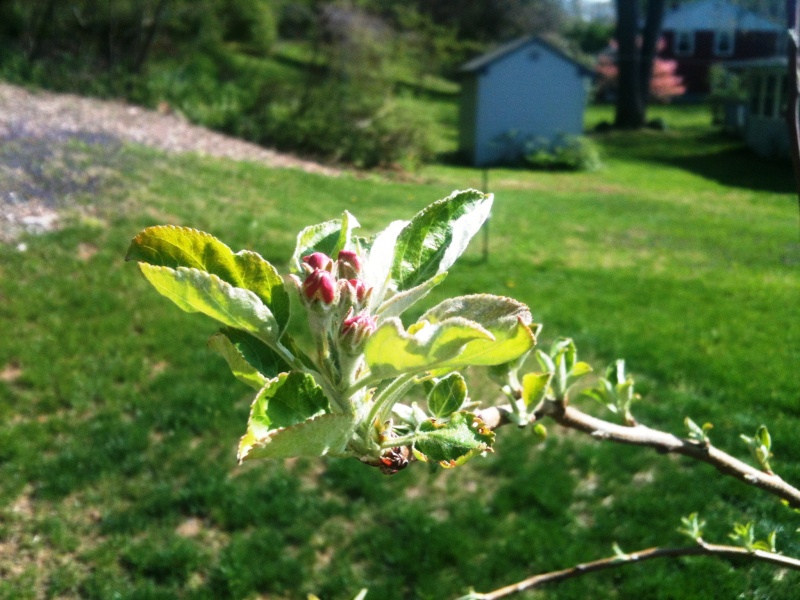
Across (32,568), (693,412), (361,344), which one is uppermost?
(361,344)

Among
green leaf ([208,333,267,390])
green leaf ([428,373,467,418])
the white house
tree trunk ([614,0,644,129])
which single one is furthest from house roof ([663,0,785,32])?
green leaf ([208,333,267,390])

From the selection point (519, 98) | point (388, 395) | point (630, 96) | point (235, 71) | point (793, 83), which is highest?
point (235, 71)

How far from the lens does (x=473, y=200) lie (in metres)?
0.67

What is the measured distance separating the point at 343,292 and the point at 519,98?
63.0 feet

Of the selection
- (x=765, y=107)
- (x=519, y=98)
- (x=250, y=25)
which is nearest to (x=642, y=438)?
(x=765, y=107)

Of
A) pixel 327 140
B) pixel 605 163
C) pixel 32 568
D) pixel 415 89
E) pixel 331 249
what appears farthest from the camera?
pixel 415 89

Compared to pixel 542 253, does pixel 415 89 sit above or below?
above

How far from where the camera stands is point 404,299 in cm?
62

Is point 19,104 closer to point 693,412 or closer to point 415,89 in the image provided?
point 693,412

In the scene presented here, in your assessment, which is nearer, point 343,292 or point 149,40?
point 343,292

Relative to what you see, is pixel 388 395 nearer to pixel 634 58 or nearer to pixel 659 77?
pixel 634 58

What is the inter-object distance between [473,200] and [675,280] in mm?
6014

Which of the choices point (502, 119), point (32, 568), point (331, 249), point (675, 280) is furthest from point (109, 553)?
point (502, 119)

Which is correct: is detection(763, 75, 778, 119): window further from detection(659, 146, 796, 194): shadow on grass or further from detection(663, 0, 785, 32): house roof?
detection(663, 0, 785, 32): house roof
